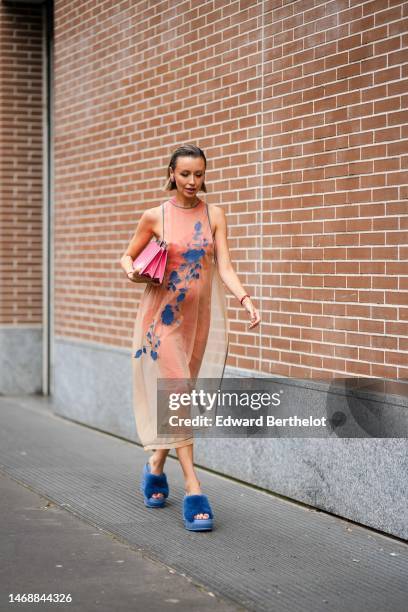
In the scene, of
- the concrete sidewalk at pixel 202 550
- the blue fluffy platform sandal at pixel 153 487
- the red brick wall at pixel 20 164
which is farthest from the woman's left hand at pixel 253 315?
the red brick wall at pixel 20 164

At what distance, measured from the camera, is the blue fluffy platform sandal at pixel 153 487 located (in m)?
6.75

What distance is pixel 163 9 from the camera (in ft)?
29.3

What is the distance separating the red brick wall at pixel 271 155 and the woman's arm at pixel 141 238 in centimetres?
110

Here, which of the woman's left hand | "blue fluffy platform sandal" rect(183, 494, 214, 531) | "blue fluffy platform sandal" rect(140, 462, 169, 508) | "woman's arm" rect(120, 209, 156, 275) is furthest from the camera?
"blue fluffy platform sandal" rect(140, 462, 169, 508)

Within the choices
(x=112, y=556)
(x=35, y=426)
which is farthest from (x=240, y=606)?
(x=35, y=426)

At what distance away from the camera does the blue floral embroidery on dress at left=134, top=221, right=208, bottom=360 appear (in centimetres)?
625

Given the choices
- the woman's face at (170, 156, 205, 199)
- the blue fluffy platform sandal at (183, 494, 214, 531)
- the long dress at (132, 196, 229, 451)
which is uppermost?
the woman's face at (170, 156, 205, 199)

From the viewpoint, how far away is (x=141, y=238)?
6.38 meters

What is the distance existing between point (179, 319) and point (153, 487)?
1.09 meters

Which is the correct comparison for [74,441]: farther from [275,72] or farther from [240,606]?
[240,606]

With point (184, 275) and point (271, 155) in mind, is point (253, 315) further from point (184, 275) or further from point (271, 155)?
point (271, 155)

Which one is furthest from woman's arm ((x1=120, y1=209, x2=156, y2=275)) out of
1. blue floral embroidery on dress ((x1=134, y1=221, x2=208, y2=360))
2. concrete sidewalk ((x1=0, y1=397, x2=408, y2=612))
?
concrete sidewalk ((x1=0, y1=397, x2=408, y2=612))

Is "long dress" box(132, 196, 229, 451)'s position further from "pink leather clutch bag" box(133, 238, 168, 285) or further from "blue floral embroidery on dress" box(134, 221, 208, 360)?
"pink leather clutch bag" box(133, 238, 168, 285)

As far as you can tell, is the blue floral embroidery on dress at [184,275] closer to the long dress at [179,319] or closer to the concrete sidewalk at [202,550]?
the long dress at [179,319]
